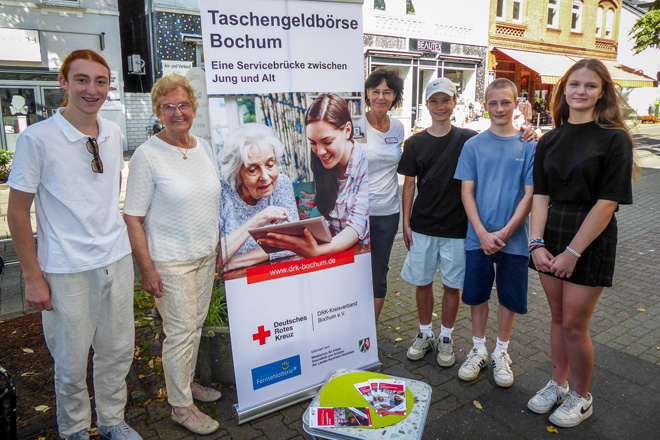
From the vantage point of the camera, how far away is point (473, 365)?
132 inches

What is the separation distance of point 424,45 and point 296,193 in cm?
1859

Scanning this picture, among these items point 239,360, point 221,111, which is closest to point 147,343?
point 239,360

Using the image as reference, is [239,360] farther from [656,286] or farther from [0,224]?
[0,224]

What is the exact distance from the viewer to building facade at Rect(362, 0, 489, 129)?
18.3 metres

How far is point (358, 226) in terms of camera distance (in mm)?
3148

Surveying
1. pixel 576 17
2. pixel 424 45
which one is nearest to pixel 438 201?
pixel 424 45

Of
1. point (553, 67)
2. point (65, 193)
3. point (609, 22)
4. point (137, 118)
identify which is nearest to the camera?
point (65, 193)

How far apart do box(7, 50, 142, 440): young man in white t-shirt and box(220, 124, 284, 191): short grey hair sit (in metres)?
0.58

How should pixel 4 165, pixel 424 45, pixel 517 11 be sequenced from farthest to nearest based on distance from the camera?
1. pixel 517 11
2. pixel 424 45
3. pixel 4 165

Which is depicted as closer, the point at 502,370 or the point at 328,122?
the point at 328,122

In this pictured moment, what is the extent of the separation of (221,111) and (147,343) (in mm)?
2229

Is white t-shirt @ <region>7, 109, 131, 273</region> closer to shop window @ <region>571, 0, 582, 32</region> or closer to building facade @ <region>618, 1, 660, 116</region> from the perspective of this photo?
shop window @ <region>571, 0, 582, 32</region>

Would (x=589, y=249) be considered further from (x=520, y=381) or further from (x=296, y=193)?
(x=296, y=193)

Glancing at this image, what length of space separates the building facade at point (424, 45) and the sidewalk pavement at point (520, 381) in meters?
14.7
